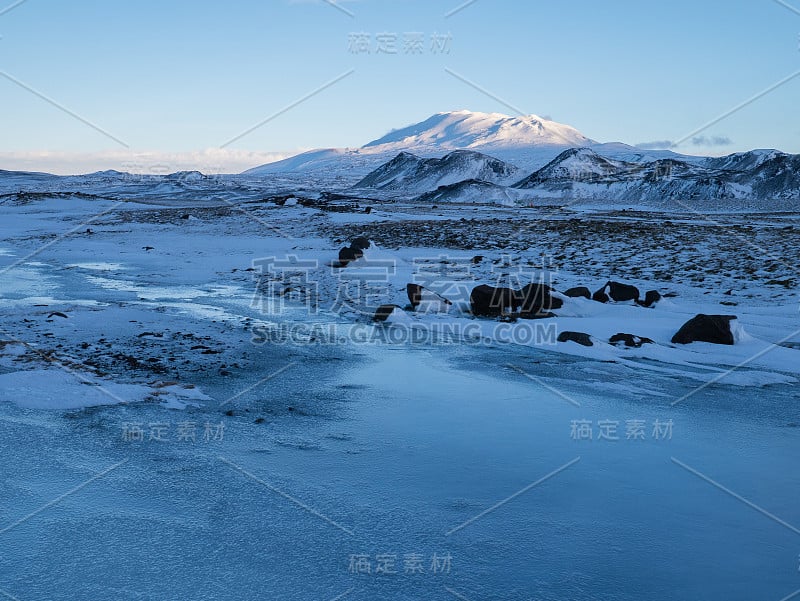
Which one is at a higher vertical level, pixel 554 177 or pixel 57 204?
pixel 554 177

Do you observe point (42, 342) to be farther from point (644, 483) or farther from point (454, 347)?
point (644, 483)

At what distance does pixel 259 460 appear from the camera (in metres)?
5.46

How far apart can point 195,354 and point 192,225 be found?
85.7 feet

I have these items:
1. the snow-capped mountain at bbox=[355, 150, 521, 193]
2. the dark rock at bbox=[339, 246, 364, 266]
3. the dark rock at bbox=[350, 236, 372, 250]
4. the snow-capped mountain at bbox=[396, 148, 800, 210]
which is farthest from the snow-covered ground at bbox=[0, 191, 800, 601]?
the snow-capped mountain at bbox=[355, 150, 521, 193]

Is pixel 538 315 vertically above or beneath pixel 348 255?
beneath

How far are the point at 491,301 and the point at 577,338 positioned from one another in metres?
2.69

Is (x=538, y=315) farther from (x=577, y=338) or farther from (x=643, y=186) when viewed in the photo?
(x=643, y=186)

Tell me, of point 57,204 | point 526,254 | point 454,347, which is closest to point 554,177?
point 57,204

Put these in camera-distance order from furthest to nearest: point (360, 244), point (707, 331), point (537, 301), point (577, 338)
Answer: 1. point (360, 244)
2. point (537, 301)
3. point (577, 338)
4. point (707, 331)

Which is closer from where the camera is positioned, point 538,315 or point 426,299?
point 538,315

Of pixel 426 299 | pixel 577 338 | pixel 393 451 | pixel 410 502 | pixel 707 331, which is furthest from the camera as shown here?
pixel 426 299

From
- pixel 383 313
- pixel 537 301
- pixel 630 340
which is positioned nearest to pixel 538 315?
pixel 537 301

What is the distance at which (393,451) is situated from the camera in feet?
18.9

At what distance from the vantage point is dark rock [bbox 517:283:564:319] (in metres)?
12.4
